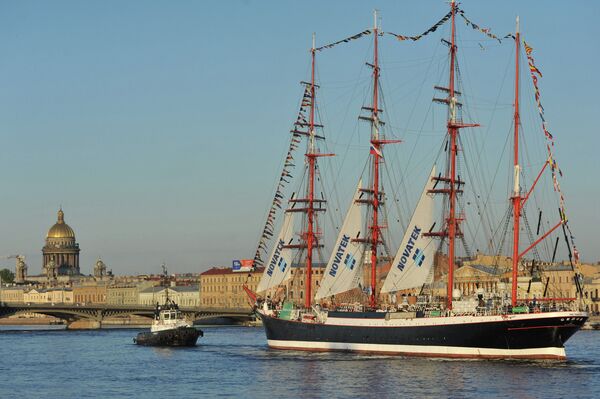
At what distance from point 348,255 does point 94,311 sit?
8601 cm

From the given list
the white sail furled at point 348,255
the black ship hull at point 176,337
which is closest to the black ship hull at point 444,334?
the white sail furled at point 348,255

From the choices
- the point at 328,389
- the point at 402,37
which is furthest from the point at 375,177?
the point at 328,389

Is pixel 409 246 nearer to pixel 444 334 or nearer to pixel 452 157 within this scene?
pixel 452 157

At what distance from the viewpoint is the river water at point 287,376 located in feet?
199

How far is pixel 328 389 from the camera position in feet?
203

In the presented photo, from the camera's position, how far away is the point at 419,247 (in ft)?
274

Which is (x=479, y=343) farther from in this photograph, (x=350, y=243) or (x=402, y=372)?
(x=350, y=243)

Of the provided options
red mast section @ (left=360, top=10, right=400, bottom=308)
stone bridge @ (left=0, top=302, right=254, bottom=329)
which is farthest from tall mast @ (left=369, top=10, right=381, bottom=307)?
stone bridge @ (left=0, top=302, right=254, bottom=329)

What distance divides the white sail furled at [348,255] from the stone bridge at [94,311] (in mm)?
77414

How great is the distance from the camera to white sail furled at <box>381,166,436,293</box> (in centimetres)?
8306

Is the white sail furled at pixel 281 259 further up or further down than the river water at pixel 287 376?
further up

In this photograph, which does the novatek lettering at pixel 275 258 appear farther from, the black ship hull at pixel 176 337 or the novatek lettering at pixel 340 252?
the black ship hull at pixel 176 337

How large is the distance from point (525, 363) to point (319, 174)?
97.4ft

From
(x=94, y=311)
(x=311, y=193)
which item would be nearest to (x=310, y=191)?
(x=311, y=193)
